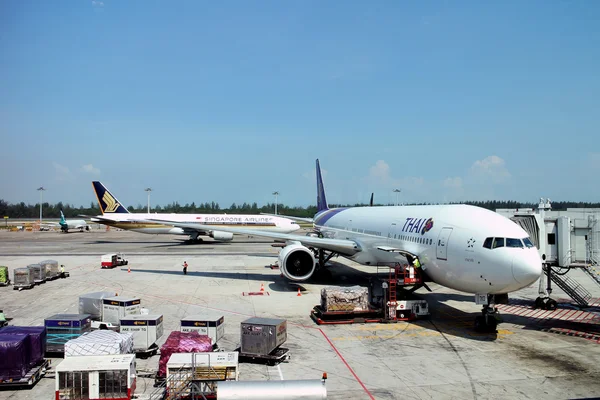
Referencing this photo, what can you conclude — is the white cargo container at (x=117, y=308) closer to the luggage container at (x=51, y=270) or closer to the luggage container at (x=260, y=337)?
the luggage container at (x=260, y=337)

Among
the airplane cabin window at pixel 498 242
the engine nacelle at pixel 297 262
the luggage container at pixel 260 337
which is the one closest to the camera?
the luggage container at pixel 260 337

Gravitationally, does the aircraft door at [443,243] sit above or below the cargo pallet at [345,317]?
above

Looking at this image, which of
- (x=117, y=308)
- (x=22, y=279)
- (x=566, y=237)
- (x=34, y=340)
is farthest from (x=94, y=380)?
(x=22, y=279)

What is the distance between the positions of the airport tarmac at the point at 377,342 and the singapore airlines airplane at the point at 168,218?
26.8 m

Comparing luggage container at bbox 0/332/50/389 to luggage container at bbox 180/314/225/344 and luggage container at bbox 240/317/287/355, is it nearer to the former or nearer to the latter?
luggage container at bbox 180/314/225/344

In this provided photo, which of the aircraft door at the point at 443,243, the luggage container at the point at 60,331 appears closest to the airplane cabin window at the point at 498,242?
the aircraft door at the point at 443,243

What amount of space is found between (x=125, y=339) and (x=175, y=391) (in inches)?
119

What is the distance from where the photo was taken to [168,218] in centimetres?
5725

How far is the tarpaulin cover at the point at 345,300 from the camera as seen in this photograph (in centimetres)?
1828

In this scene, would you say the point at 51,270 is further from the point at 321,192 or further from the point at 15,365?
the point at 321,192

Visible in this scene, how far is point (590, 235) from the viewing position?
18.0 metres

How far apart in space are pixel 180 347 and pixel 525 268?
35.0 feet

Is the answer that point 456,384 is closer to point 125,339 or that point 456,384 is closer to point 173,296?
point 125,339

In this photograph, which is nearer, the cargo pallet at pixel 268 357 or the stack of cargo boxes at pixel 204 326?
the cargo pallet at pixel 268 357
